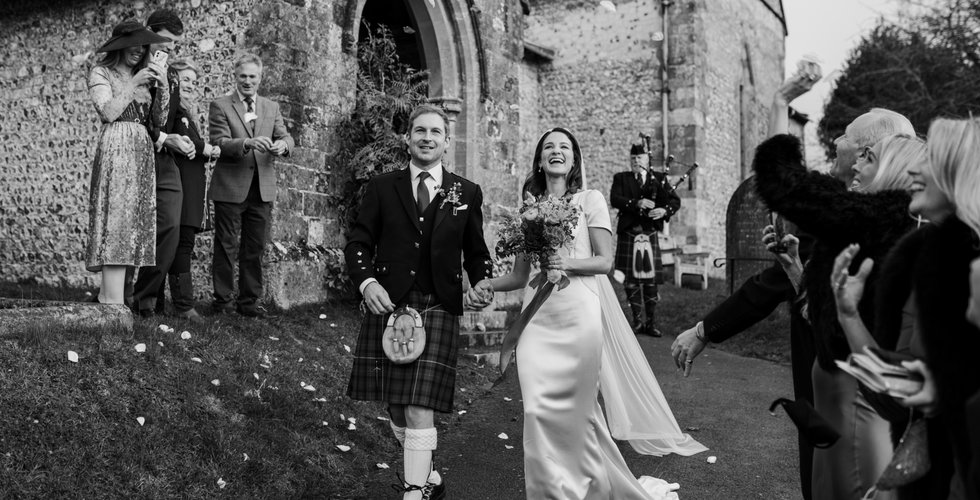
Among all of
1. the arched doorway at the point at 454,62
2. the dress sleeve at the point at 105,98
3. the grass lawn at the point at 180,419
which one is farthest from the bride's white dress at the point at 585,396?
the arched doorway at the point at 454,62

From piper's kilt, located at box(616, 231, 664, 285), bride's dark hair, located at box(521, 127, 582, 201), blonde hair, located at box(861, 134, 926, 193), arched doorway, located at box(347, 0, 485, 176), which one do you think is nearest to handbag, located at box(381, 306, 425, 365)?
bride's dark hair, located at box(521, 127, 582, 201)

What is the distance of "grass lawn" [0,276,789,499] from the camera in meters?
4.39

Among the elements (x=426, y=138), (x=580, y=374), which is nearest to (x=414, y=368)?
(x=580, y=374)

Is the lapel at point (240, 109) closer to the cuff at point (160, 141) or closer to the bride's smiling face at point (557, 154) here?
the cuff at point (160, 141)

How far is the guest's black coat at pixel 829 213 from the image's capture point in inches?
114

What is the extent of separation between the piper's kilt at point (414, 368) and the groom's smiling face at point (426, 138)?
0.72m

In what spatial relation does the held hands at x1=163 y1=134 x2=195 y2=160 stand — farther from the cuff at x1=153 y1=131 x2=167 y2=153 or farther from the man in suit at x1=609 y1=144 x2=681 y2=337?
the man in suit at x1=609 y1=144 x2=681 y2=337

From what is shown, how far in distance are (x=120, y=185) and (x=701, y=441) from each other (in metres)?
4.63

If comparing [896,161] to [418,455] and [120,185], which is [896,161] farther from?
[120,185]

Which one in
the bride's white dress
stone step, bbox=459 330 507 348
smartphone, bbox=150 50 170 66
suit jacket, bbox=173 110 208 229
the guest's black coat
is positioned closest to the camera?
the guest's black coat

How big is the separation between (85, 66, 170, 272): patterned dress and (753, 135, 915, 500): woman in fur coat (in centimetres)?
462

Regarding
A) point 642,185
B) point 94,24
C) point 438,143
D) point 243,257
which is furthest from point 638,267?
point 94,24

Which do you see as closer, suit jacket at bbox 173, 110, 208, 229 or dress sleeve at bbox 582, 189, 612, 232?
dress sleeve at bbox 582, 189, 612, 232

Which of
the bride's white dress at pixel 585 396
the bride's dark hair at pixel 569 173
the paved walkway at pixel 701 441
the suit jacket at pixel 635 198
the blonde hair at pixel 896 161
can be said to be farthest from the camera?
the suit jacket at pixel 635 198
